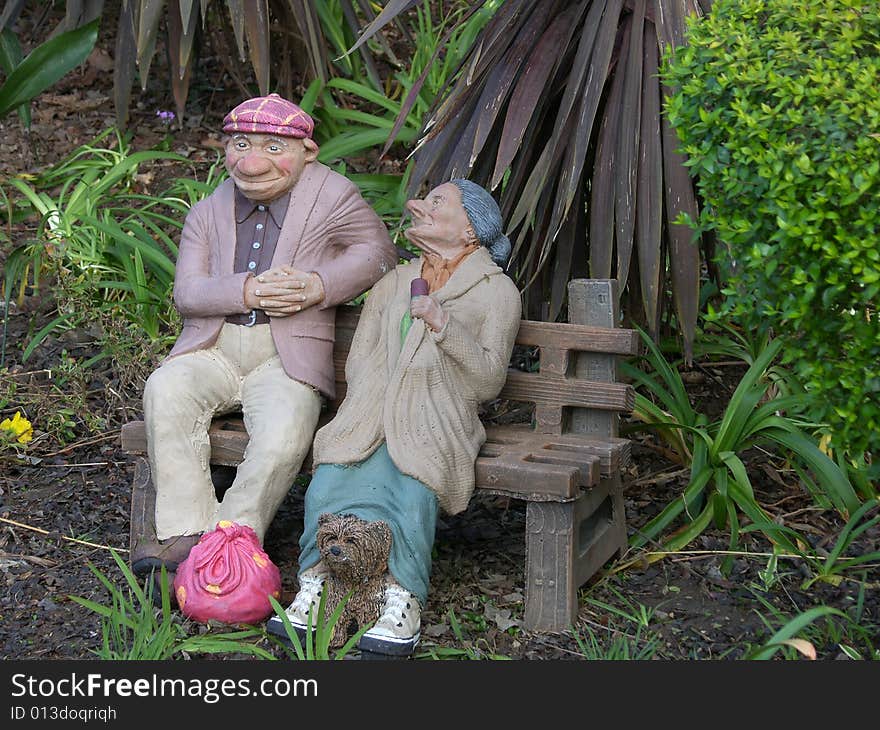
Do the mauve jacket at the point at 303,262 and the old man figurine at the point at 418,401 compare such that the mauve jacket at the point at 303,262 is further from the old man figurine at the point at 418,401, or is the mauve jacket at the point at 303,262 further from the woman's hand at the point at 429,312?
the woman's hand at the point at 429,312

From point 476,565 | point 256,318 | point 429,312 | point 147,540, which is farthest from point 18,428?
point 429,312

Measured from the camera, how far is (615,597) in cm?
329

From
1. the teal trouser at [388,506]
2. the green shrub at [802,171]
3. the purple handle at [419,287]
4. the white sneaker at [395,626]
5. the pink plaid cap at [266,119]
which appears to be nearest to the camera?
the green shrub at [802,171]

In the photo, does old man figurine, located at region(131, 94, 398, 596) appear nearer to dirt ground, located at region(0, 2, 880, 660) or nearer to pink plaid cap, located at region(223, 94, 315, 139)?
pink plaid cap, located at region(223, 94, 315, 139)

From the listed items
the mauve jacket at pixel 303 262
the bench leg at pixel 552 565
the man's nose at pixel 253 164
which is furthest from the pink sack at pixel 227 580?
the man's nose at pixel 253 164

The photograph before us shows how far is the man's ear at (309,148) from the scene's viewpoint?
11.1 feet

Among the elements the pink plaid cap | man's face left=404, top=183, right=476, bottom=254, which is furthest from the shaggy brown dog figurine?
the pink plaid cap

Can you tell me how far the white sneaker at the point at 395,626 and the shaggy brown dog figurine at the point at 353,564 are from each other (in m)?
0.04

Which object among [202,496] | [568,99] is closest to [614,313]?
[568,99]

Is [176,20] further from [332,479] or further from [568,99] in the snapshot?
[332,479]

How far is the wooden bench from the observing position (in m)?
3.08

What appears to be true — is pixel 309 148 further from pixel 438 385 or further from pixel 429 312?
pixel 438 385

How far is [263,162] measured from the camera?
329 cm

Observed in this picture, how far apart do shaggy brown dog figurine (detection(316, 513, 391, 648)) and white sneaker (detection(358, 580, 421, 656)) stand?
0.04 meters
